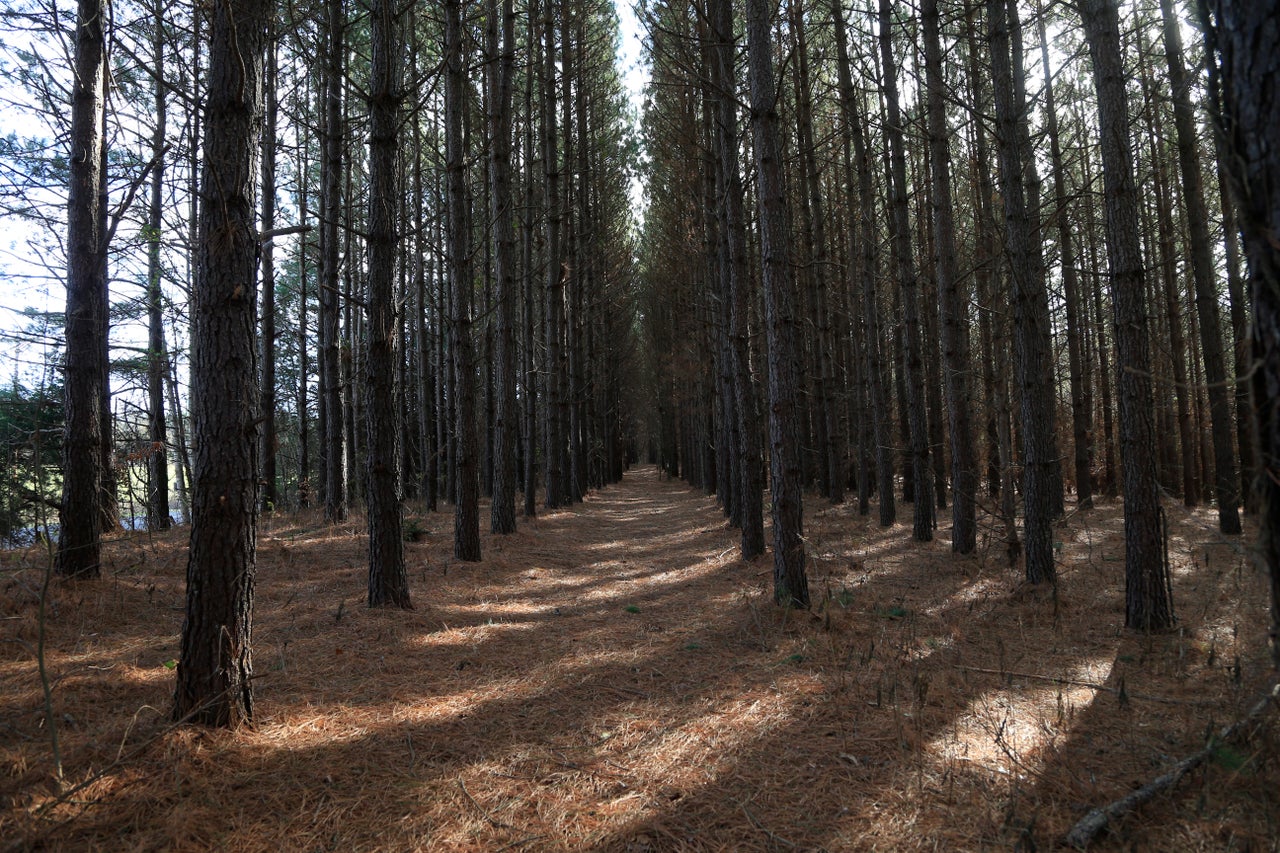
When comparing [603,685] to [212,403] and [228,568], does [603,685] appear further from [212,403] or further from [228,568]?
[212,403]

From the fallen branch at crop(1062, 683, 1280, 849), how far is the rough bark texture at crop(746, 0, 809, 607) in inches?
113

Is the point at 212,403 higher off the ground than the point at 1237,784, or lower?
higher

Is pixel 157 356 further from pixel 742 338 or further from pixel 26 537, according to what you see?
pixel 742 338

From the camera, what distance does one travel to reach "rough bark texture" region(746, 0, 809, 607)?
17.1ft

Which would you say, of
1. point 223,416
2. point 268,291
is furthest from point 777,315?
point 268,291

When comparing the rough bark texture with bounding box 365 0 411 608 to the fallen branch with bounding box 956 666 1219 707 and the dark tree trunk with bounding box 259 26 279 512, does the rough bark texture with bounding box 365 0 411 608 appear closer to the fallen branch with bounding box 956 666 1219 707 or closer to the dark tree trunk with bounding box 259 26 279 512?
the fallen branch with bounding box 956 666 1219 707

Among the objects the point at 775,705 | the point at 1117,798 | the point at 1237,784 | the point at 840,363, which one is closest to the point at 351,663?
the point at 775,705

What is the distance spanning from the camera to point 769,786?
2.64 meters

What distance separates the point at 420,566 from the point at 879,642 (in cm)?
528

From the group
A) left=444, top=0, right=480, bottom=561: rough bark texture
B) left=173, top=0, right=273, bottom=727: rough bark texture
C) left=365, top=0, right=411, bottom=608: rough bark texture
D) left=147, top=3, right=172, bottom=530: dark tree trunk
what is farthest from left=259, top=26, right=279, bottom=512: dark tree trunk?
left=173, top=0, right=273, bottom=727: rough bark texture

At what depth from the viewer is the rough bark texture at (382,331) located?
5348 mm

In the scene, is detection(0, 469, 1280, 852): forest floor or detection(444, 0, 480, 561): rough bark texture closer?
detection(0, 469, 1280, 852): forest floor

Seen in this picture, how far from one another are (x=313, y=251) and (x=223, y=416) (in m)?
20.4

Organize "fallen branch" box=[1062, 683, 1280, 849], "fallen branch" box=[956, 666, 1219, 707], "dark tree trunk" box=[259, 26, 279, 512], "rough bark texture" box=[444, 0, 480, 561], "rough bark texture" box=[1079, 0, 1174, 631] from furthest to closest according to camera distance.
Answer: "dark tree trunk" box=[259, 26, 279, 512] < "rough bark texture" box=[444, 0, 480, 561] < "rough bark texture" box=[1079, 0, 1174, 631] < "fallen branch" box=[956, 666, 1219, 707] < "fallen branch" box=[1062, 683, 1280, 849]
